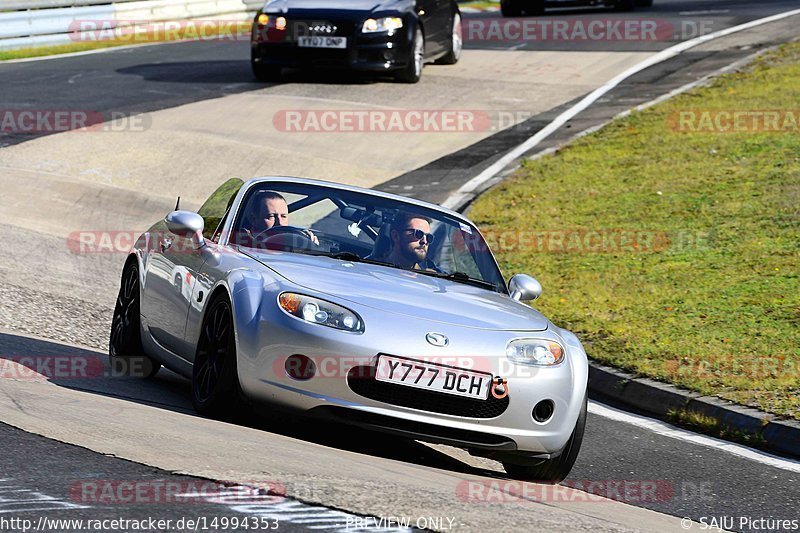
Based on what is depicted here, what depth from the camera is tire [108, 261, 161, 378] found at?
8594 millimetres

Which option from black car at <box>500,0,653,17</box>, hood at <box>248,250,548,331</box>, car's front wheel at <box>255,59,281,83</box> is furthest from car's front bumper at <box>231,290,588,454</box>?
black car at <box>500,0,653,17</box>

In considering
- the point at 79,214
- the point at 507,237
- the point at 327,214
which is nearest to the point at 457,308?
the point at 327,214

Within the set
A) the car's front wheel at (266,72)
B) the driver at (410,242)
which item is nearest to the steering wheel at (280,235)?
the driver at (410,242)

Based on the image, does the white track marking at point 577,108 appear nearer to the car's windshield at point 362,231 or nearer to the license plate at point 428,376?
the car's windshield at point 362,231

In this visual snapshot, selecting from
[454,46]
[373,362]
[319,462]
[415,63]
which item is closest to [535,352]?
[373,362]

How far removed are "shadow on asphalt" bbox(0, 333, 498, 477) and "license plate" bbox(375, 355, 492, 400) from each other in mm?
436

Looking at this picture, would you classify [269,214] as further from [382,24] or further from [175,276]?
[382,24]

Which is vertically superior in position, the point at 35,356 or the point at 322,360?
the point at 322,360

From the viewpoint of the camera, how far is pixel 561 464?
679cm

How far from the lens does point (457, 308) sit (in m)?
6.74

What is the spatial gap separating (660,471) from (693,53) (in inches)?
741

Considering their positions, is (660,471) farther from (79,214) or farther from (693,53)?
(693,53)

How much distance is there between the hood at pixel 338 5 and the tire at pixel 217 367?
1369cm

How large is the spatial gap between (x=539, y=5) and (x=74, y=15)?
35.7 ft
